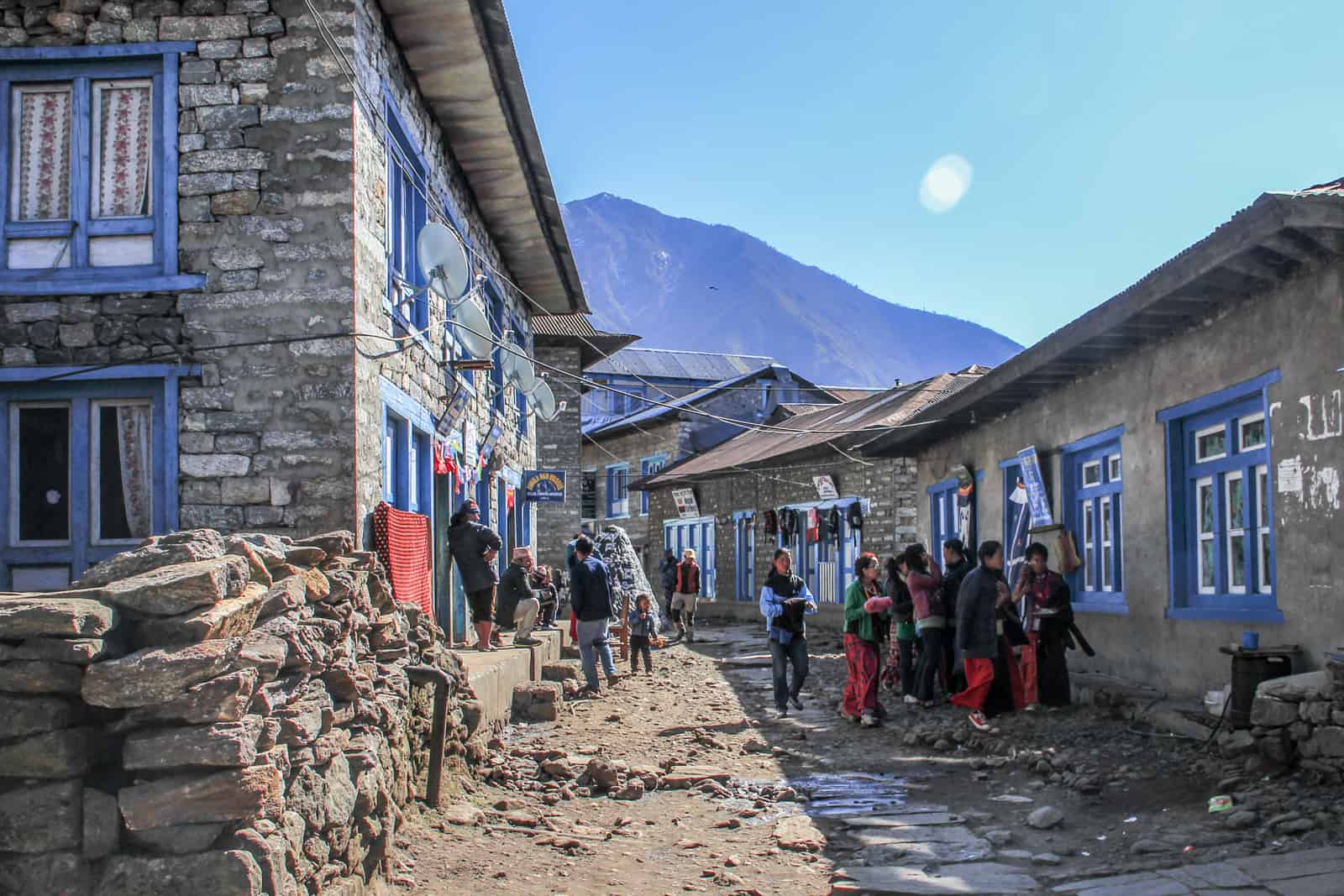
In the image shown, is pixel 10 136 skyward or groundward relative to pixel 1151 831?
skyward

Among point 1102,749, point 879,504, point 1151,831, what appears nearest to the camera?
point 1151,831

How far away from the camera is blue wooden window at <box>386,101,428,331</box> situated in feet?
33.8

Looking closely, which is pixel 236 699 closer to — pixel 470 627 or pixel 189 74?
pixel 189 74

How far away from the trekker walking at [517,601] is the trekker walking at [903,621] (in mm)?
4299

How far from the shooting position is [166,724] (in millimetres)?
4336

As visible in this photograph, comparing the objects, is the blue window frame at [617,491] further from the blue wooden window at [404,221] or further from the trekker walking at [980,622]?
the trekker walking at [980,622]

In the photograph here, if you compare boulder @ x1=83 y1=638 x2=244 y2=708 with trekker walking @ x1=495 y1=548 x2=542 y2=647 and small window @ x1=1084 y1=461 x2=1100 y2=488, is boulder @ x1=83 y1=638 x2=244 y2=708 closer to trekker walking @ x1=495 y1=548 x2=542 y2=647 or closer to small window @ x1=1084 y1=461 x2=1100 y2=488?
small window @ x1=1084 y1=461 x2=1100 y2=488

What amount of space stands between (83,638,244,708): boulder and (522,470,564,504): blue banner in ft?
49.4

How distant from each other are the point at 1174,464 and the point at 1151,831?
13.7 feet

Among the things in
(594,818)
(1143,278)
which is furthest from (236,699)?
(1143,278)

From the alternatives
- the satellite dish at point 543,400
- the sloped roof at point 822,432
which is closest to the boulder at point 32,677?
the sloped roof at point 822,432

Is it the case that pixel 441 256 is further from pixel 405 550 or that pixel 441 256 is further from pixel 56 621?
pixel 56 621

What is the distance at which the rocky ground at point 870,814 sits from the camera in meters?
6.00

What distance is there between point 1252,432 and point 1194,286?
1.16 meters
